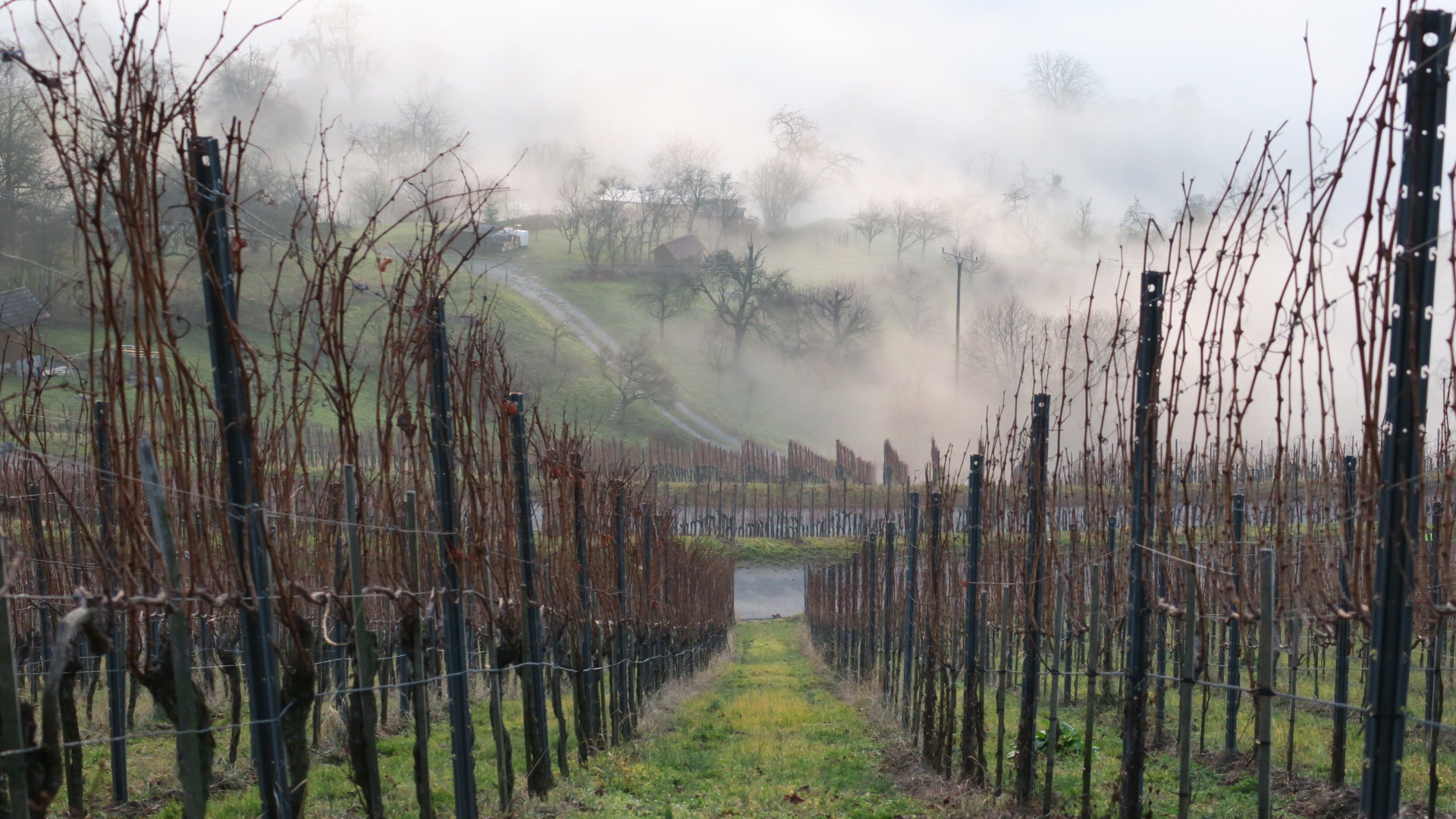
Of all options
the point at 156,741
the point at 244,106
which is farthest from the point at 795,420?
Result: the point at 156,741

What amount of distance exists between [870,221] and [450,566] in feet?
262

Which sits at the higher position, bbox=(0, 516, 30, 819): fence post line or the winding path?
the winding path

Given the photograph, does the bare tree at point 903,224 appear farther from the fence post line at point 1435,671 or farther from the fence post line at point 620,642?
the fence post line at point 1435,671

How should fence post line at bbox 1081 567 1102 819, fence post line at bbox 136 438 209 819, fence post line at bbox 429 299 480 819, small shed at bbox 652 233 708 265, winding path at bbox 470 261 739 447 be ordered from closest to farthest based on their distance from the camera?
fence post line at bbox 136 438 209 819 < fence post line at bbox 429 299 480 819 < fence post line at bbox 1081 567 1102 819 < winding path at bbox 470 261 739 447 < small shed at bbox 652 233 708 265

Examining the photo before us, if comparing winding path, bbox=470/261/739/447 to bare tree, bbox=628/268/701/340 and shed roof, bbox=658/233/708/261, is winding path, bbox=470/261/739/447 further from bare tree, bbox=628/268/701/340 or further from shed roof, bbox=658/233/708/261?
shed roof, bbox=658/233/708/261

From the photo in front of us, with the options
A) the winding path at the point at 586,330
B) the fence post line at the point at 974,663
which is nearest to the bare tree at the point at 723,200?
the winding path at the point at 586,330

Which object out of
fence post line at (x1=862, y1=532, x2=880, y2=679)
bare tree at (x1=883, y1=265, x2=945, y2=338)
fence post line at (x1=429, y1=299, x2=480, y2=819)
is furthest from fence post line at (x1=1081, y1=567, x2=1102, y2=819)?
bare tree at (x1=883, y1=265, x2=945, y2=338)

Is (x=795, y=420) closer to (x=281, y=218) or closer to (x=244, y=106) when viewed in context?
(x=281, y=218)

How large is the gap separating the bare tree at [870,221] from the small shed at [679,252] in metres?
13.8

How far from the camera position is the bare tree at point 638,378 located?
50156mm

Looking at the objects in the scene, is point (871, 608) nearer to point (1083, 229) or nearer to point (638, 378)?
point (638, 378)

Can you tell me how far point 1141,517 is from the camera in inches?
192

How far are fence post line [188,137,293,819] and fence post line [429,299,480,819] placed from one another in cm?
153

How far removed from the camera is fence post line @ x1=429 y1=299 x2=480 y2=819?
5.32m
